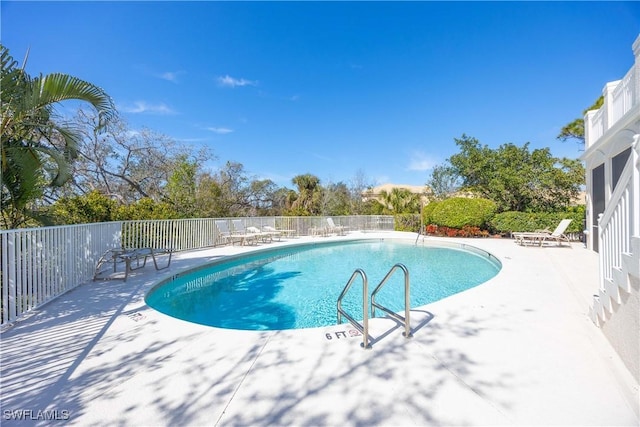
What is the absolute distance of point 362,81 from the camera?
1579 centimetres

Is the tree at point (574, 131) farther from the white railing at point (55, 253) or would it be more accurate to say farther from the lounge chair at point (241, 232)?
the white railing at point (55, 253)

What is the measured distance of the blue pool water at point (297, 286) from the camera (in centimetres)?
519

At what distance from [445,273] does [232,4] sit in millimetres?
11054

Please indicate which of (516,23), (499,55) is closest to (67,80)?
(516,23)

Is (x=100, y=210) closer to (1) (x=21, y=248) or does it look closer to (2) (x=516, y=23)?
(1) (x=21, y=248)

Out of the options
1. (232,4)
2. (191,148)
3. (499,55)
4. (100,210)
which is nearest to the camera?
(100,210)

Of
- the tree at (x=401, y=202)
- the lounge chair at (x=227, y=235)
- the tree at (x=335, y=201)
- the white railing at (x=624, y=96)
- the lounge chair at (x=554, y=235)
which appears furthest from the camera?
the tree at (x=335, y=201)

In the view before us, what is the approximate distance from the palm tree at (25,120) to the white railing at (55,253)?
23.1 inches

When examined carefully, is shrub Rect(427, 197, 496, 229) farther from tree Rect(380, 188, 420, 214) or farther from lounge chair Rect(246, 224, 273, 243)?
lounge chair Rect(246, 224, 273, 243)

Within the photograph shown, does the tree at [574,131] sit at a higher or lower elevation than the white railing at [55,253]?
higher

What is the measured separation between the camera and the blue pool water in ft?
17.0

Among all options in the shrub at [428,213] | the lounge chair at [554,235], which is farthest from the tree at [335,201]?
the lounge chair at [554,235]

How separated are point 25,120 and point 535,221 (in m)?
18.4

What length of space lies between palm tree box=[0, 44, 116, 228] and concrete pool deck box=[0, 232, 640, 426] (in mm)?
1813
